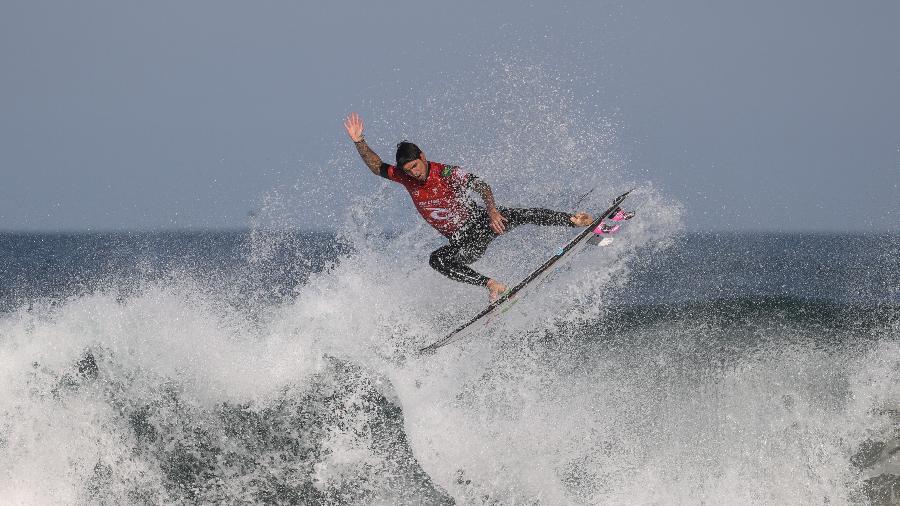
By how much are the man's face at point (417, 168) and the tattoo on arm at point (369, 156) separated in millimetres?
517

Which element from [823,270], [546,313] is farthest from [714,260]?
[546,313]

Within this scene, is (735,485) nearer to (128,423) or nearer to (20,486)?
(128,423)

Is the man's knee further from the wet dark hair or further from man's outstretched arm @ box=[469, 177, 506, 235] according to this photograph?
the wet dark hair

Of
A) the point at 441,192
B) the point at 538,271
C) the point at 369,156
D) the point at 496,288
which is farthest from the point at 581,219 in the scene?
the point at 369,156

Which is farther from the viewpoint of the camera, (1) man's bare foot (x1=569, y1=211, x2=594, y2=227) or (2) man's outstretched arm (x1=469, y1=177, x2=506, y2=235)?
(1) man's bare foot (x1=569, y1=211, x2=594, y2=227)

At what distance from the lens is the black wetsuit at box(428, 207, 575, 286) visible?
859 centimetres

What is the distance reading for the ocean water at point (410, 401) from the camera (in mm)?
7770

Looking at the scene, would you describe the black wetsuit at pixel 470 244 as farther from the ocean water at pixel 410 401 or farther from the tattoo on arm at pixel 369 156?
the ocean water at pixel 410 401

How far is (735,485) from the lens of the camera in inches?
304

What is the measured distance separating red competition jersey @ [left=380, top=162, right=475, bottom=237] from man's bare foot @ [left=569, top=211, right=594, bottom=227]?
4.02 ft

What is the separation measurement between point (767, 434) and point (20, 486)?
820 cm

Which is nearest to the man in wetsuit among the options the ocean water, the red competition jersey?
the red competition jersey

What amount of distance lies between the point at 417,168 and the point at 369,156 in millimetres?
691

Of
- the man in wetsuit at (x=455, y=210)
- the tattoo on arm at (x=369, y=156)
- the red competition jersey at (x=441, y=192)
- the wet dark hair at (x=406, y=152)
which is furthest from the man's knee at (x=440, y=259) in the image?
the wet dark hair at (x=406, y=152)
